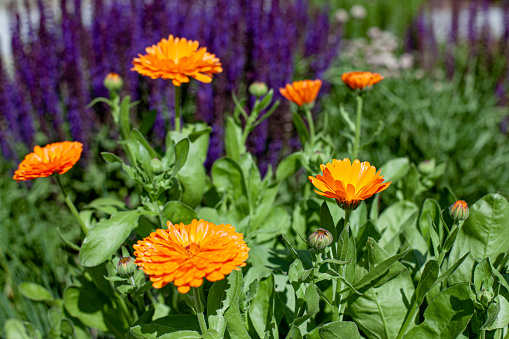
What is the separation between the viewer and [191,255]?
723 millimetres

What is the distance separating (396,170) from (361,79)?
0.99ft

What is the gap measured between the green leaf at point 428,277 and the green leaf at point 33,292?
39.8 inches

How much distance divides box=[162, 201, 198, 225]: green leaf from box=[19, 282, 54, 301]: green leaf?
53 cm

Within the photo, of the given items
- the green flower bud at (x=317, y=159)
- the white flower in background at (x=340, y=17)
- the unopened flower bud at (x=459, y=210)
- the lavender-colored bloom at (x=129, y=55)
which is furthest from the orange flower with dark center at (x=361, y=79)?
the white flower in background at (x=340, y=17)

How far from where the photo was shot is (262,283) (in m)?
0.97

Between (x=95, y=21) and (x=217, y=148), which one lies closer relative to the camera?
(x=217, y=148)

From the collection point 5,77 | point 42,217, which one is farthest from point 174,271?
point 5,77

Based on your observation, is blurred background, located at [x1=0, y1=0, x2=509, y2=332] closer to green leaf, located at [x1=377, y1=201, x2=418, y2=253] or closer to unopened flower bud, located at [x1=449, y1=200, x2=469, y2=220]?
green leaf, located at [x1=377, y1=201, x2=418, y2=253]

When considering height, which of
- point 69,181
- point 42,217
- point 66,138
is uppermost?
point 66,138

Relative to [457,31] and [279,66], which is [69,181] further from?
[457,31]

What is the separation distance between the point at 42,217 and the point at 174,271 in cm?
201

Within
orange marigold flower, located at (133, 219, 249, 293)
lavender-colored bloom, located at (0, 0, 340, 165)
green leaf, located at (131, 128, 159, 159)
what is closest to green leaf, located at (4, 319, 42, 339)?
green leaf, located at (131, 128, 159, 159)

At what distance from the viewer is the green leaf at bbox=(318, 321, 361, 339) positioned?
0.83 meters

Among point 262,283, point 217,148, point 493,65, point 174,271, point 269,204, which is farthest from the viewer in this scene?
point 493,65
